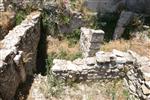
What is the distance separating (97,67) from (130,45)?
141 inches

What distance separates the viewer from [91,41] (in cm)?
1016

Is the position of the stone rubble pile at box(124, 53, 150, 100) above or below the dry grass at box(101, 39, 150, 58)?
above

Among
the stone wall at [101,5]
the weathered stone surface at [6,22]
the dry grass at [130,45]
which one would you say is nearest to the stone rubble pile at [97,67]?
the dry grass at [130,45]

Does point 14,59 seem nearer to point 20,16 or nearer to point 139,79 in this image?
point 139,79

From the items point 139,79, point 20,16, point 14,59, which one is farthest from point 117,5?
point 14,59

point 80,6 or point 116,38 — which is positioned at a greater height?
point 80,6

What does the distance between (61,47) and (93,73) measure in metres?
3.74

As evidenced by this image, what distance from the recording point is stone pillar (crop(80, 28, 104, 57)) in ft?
33.0

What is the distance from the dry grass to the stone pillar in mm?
→ 565

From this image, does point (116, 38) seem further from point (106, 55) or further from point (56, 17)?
point (106, 55)

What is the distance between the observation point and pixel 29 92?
7.41m

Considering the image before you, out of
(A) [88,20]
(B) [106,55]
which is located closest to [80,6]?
(A) [88,20]

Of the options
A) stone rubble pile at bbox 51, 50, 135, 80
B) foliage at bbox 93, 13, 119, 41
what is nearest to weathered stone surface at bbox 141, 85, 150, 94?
stone rubble pile at bbox 51, 50, 135, 80

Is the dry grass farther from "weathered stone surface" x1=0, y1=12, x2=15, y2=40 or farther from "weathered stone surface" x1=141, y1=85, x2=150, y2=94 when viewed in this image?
"weathered stone surface" x1=0, y1=12, x2=15, y2=40
